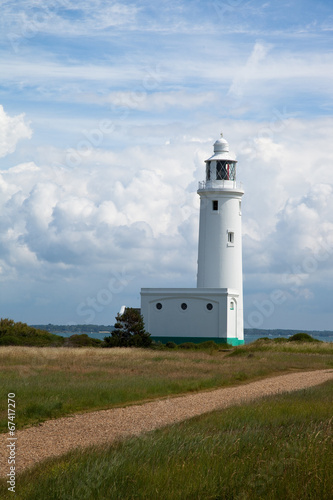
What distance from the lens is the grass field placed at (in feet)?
46.9

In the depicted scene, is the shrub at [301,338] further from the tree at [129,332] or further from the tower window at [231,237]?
the tree at [129,332]

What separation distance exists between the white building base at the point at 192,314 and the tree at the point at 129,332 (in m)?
2.24

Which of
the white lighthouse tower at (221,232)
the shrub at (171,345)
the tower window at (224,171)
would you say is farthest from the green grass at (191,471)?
the tower window at (224,171)

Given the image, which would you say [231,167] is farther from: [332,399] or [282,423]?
[282,423]

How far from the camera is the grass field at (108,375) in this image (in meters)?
14.3

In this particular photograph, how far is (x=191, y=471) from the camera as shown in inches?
277

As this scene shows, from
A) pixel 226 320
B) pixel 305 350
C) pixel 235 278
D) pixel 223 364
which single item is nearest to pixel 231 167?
pixel 235 278

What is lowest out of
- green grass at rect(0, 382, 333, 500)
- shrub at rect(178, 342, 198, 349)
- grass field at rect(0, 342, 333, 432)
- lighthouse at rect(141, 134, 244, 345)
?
green grass at rect(0, 382, 333, 500)

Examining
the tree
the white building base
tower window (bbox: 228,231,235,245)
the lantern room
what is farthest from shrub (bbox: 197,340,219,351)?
the lantern room

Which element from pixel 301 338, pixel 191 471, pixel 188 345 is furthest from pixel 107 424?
pixel 301 338

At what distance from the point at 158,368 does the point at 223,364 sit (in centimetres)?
399

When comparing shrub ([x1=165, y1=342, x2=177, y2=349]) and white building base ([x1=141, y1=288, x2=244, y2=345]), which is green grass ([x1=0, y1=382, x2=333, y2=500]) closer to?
shrub ([x1=165, y1=342, x2=177, y2=349])

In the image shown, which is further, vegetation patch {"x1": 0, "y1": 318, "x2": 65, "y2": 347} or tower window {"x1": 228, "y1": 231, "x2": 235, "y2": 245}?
tower window {"x1": 228, "y1": 231, "x2": 235, "y2": 245}

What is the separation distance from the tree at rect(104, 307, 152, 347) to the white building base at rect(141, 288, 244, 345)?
7.35ft
